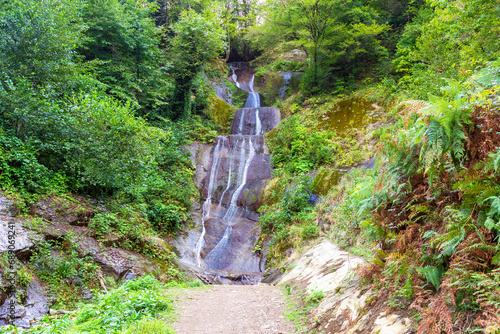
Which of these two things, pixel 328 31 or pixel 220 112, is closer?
pixel 328 31

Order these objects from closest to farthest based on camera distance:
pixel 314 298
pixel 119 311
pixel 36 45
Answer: pixel 119 311 < pixel 314 298 < pixel 36 45

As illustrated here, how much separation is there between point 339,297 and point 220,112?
16.6 meters

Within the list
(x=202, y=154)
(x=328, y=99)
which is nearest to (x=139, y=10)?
(x=202, y=154)

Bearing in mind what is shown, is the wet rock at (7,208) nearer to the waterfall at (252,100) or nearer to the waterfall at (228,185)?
the waterfall at (228,185)

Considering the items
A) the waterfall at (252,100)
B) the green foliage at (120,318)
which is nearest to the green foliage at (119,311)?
the green foliage at (120,318)

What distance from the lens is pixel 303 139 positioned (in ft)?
45.8

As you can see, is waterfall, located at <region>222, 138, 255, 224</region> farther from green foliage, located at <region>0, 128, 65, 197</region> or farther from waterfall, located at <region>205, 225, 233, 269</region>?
green foliage, located at <region>0, 128, 65, 197</region>

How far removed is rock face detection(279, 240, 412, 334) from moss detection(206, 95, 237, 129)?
44.9ft

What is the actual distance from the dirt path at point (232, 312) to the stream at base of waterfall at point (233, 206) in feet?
11.2

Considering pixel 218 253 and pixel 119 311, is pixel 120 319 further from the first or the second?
pixel 218 253

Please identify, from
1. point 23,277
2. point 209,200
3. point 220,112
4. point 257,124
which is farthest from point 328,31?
point 23,277

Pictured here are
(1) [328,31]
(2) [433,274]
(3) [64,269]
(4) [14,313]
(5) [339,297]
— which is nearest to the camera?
(2) [433,274]

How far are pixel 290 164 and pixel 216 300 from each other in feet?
28.3

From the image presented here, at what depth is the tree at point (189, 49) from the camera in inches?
594
